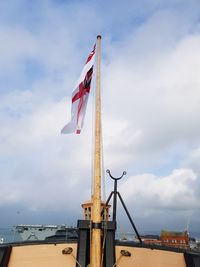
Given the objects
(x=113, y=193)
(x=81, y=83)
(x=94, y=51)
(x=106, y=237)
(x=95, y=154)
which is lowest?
(x=106, y=237)

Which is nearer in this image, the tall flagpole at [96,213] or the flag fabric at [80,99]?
the tall flagpole at [96,213]

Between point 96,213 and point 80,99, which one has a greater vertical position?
point 80,99

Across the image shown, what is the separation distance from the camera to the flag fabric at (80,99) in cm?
879

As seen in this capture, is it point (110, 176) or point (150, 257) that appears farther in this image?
point (110, 176)

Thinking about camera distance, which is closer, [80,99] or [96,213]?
[96,213]

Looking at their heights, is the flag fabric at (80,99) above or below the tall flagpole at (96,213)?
above

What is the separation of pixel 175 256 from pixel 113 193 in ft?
14.5

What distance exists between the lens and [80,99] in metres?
9.27

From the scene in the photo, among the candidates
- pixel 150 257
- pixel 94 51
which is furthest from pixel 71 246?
pixel 94 51

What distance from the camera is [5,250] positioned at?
8734 mm

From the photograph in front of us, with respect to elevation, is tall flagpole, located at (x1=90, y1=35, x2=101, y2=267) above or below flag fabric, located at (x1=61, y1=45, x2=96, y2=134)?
below

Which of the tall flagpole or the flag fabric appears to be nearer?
the tall flagpole

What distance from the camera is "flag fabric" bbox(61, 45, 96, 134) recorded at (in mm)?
8789

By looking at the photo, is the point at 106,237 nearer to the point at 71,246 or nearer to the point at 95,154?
the point at 71,246
